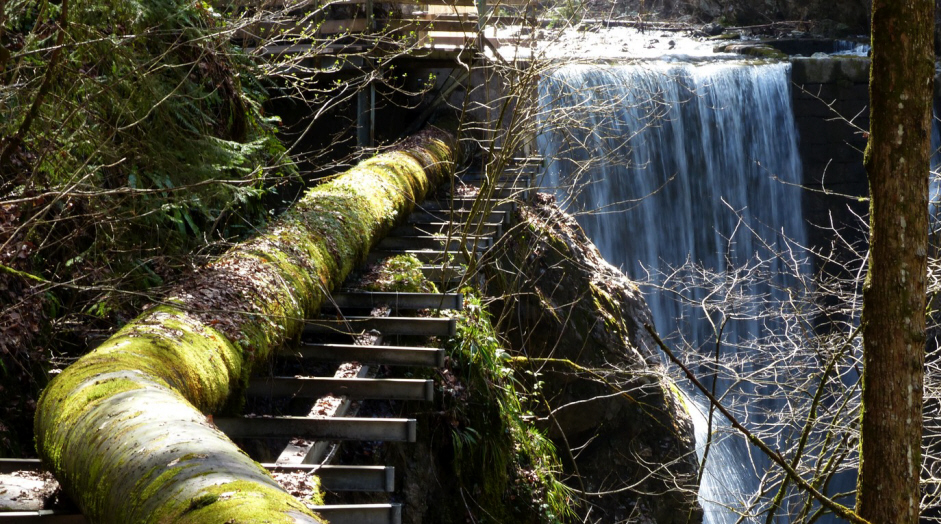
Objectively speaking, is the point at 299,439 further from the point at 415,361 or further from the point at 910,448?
the point at 910,448

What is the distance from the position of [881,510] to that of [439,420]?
10.6ft

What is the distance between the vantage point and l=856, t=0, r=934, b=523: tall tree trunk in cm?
386

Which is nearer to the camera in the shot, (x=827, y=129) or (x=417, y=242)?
(x=417, y=242)

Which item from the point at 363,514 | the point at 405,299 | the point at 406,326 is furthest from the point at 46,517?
the point at 405,299

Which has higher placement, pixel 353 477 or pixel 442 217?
pixel 442 217

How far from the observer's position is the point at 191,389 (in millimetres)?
3742

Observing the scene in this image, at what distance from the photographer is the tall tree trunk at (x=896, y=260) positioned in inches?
152

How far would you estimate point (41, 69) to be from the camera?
5582mm

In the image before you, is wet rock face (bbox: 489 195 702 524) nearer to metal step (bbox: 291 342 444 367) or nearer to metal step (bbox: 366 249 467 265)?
metal step (bbox: 366 249 467 265)

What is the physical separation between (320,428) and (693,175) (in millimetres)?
16277

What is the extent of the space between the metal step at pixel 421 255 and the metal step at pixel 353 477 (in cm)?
313

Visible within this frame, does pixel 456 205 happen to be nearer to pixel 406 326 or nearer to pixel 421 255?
pixel 421 255

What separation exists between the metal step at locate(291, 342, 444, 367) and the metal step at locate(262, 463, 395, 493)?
114cm

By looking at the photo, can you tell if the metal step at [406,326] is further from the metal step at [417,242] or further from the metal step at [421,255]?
the metal step at [417,242]
